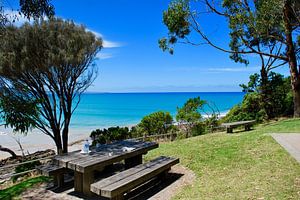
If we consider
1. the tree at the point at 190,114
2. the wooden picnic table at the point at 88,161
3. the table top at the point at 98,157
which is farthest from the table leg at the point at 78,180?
the tree at the point at 190,114

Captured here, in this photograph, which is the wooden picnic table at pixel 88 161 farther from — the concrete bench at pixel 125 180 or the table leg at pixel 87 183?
the concrete bench at pixel 125 180

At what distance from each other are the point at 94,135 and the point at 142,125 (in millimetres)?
2746

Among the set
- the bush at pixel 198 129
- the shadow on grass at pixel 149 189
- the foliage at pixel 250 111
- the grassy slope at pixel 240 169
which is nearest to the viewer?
the grassy slope at pixel 240 169

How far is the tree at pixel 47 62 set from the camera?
9539 mm

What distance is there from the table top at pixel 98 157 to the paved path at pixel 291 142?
3.43 meters

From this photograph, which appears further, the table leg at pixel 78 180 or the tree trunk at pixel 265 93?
the tree trunk at pixel 265 93

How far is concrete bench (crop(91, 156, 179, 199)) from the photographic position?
392 cm

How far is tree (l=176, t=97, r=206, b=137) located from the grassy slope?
5097 millimetres

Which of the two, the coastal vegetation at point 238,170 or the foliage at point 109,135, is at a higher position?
the foliage at point 109,135

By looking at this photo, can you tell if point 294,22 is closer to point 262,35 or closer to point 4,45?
point 262,35

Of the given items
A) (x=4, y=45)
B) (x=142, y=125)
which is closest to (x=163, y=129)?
(x=142, y=125)

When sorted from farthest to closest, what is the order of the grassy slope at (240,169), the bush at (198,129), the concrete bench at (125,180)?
the bush at (198,129)
the grassy slope at (240,169)
the concrete bench at (125,180)

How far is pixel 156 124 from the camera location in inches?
529

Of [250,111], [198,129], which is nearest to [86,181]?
[198,129]
